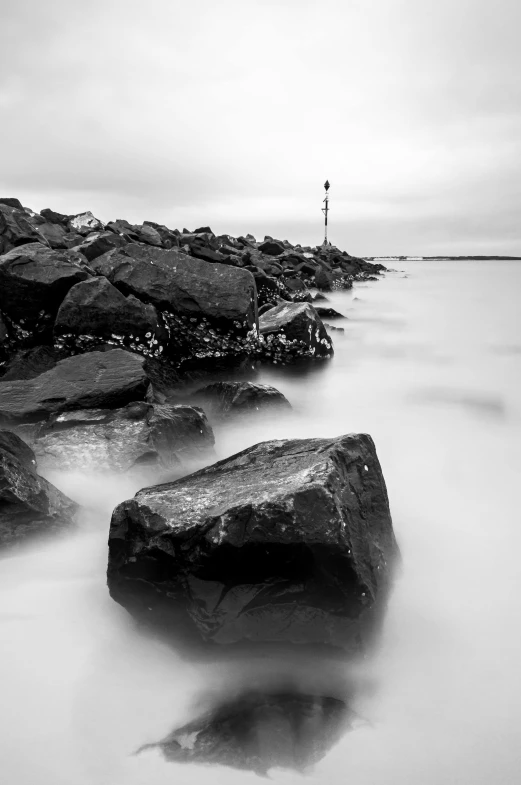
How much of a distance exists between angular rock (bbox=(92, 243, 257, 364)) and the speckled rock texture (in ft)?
7.31

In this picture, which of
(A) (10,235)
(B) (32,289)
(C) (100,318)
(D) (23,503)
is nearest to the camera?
(D) (23,503)

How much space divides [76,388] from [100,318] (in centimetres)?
171

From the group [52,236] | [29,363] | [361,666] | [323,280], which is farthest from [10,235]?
[323,280]

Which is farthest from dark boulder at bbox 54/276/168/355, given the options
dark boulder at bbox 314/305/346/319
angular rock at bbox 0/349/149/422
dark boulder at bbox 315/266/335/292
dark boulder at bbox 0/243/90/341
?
dark boulder at bbox 315/266/335/292

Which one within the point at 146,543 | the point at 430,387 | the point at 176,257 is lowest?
the point at 430,387

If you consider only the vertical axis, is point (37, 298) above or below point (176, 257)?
below

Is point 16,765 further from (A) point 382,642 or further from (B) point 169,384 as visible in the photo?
(B) point 169,384

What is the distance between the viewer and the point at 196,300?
693 cm

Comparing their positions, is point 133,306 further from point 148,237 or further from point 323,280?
point 323,280

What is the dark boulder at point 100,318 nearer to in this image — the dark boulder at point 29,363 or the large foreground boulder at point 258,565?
the dark boulder at point 29,363

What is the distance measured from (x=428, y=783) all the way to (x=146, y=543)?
4.81 ft

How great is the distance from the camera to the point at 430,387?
8.04m

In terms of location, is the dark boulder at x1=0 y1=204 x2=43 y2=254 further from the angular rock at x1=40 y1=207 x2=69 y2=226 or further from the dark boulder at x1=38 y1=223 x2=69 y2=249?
the angular rock at x1=40 y1=207 x2=69 y2=226

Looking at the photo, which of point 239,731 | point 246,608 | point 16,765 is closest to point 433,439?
point 246,608
